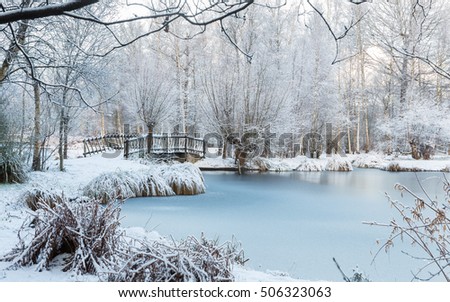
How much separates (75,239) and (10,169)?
2454mm

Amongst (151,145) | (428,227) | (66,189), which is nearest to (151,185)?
(66,189)

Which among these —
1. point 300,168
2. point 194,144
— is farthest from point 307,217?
point 300,168

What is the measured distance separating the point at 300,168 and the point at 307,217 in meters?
3.93

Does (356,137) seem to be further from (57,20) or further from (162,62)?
(57,20)

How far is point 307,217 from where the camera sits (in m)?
2.88

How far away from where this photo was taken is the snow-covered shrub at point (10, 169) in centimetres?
326

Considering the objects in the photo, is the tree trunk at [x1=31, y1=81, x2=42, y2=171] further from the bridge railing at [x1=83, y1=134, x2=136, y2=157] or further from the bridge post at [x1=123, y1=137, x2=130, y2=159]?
→ the bridge post at [x1=123, y1=137, x2=130, y2=159]

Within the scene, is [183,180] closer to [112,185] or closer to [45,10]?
[112,185]

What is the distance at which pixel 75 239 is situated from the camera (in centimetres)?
134

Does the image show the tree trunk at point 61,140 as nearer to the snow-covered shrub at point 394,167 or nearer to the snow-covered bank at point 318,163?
the snow-covered bank at point 318,163

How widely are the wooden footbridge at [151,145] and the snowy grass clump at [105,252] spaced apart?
11.2 ft

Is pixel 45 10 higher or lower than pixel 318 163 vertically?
higher

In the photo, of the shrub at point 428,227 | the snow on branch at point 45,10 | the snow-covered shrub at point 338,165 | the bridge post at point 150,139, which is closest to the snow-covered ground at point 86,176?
the snow-covered shrub at point 338,165

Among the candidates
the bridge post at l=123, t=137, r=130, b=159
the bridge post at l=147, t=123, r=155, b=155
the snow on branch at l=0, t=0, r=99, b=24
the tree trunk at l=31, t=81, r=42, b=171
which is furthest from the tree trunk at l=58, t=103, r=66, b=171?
the snow on branch at l=0, t=0, r=99, b=24
